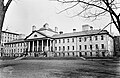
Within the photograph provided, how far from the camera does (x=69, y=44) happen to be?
2584 inches

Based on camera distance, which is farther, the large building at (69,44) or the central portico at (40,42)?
the central portico at (40,42)

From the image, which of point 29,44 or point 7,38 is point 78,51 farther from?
point 7,38

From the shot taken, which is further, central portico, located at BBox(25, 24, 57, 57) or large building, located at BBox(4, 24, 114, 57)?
central portico, located at BBox(25, 24, 57, 57)

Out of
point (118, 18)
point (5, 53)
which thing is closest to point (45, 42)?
point (5, 53)

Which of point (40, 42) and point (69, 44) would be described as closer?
point (69, 44)

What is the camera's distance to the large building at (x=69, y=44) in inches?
2225

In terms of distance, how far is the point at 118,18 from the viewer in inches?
200

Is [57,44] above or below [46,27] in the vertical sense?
below

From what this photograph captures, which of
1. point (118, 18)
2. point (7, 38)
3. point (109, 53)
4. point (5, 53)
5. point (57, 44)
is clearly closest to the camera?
point (118, 18)

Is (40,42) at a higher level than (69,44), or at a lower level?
higher

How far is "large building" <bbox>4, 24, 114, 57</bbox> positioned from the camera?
5651cm

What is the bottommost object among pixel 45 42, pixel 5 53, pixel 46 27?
pixel 5 53

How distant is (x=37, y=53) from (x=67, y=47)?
14.6 m

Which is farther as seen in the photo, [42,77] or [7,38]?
[7,38]
